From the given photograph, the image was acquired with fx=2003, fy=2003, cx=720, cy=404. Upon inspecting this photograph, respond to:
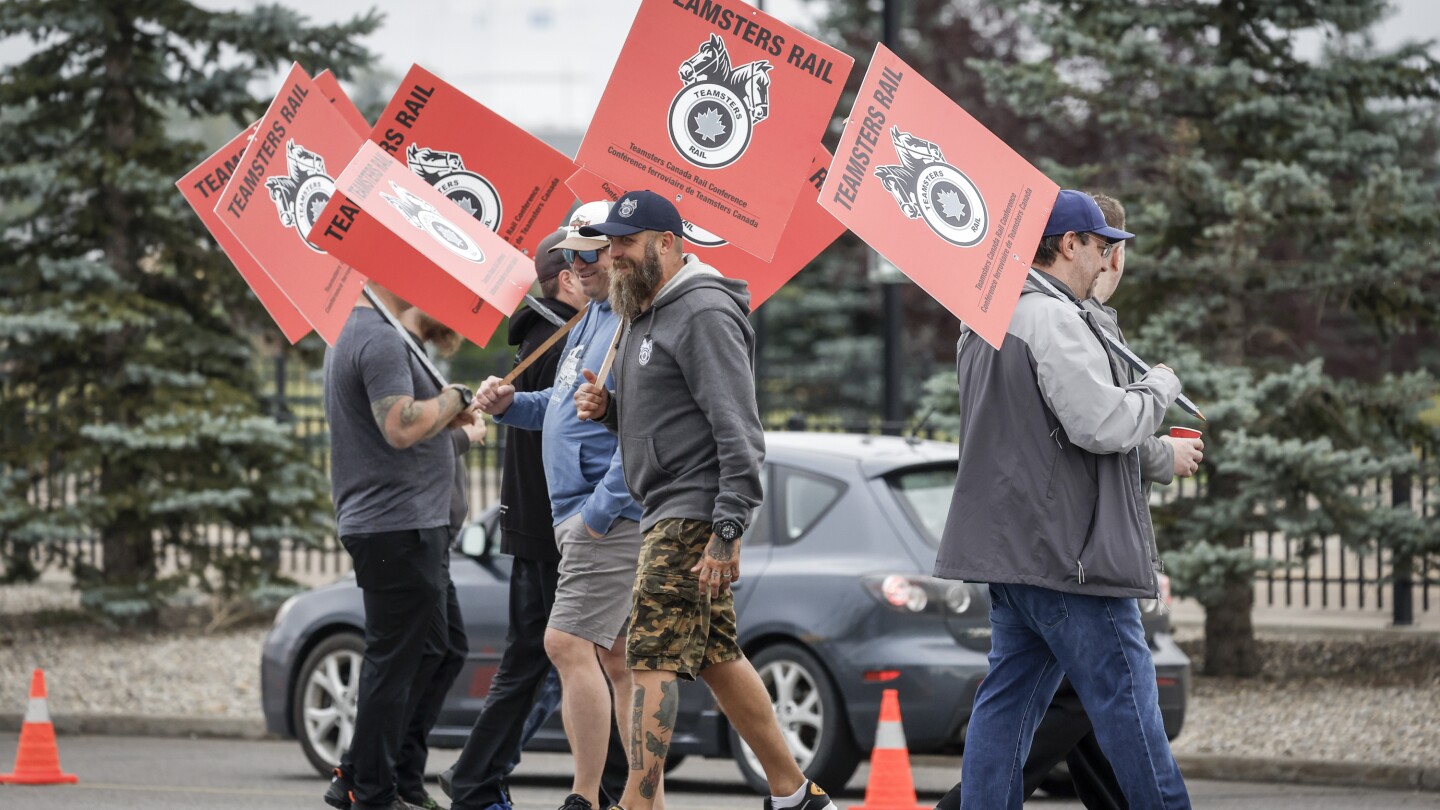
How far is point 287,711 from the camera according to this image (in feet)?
30.6

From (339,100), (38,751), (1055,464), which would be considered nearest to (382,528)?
(339,100)

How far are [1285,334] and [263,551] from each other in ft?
24.0

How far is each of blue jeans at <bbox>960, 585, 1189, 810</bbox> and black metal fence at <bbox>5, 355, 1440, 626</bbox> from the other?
4.34 metres

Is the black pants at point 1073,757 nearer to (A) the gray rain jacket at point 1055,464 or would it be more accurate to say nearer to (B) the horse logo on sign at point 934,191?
(A) the gray rain jacket at point 1055,464

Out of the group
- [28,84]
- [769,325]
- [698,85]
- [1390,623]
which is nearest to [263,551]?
[28,84]

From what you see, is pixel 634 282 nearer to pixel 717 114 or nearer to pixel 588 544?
pixel 717 114

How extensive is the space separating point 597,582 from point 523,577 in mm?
712

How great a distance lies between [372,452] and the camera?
682 cm

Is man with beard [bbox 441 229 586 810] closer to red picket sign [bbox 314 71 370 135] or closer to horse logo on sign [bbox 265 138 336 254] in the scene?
horse logo on sign [bbox 265 138 336 254]

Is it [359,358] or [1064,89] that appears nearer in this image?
[359,358]

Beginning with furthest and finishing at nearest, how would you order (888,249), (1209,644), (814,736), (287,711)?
(1209,644), (287,711), (814,736), (888,249)

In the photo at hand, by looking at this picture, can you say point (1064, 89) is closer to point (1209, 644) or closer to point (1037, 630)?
point (1209, 644)

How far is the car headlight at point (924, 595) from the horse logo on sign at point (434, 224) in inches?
108

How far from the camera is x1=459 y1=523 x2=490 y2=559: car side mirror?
331 inches
